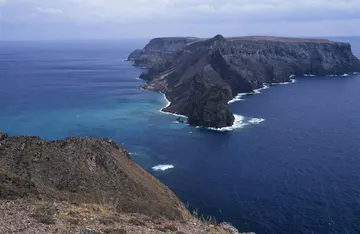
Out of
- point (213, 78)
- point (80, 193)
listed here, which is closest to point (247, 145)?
point (213, 78)

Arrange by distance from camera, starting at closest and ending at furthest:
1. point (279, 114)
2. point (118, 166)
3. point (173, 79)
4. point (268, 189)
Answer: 1. point (118, 166)
2. point (268, 189)
3. point (279, 114)
4. point (173, 79)

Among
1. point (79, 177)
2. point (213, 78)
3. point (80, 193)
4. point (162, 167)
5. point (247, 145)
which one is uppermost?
point (213, 78)

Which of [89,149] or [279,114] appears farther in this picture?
[279,114]

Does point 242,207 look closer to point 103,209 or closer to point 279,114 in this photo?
point 103,209

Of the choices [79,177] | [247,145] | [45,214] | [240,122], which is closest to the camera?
[45,214]

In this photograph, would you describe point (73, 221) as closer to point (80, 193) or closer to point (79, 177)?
point (80, 193)

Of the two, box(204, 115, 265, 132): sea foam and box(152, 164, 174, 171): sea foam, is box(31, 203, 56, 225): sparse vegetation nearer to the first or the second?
box(152, 164, 174, 171): sea foam

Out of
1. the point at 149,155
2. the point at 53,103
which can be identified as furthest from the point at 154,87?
the point at 149,155
